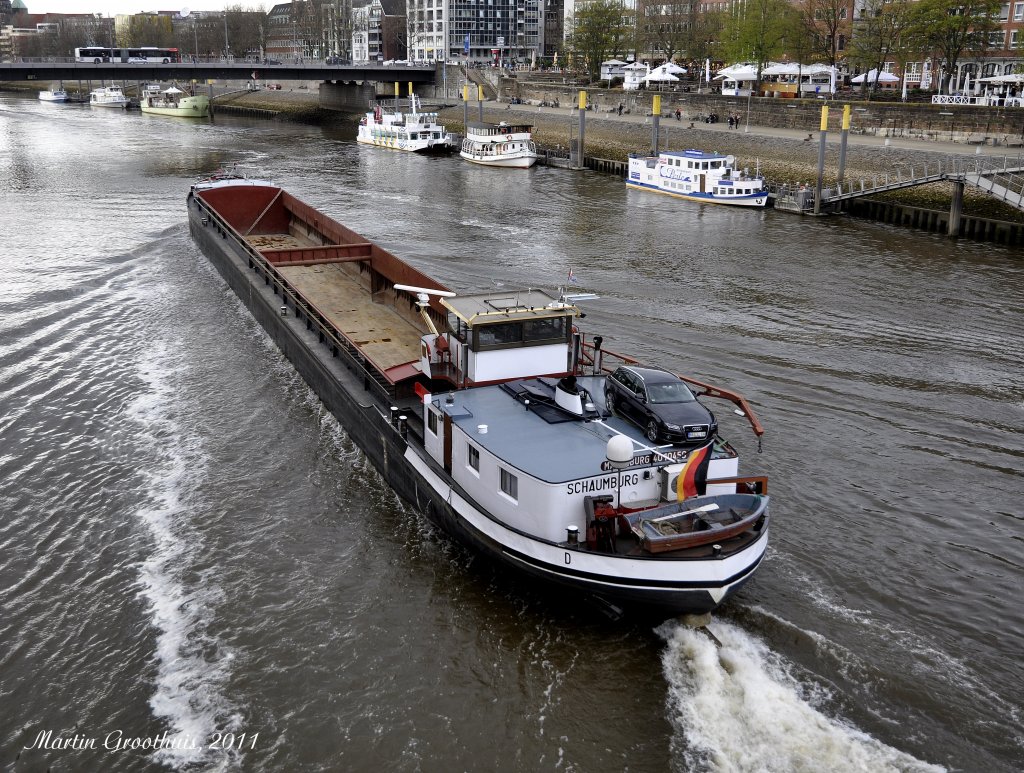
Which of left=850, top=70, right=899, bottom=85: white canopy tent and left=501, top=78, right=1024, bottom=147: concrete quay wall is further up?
left=850, top=70, right=899, bottom=85: white canopy tent

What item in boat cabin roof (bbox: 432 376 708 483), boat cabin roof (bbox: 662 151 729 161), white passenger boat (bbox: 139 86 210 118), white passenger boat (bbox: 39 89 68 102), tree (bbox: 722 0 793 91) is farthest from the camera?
white passenger boat (bbox: 39 89 68 102)

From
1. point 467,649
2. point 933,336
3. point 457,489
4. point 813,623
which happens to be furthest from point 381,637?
point 933,336

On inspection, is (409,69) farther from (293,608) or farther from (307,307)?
(293,608)

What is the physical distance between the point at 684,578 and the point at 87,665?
31.0 ft

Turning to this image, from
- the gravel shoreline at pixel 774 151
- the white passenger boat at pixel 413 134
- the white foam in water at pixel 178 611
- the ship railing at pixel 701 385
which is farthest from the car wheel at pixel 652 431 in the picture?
the white passenger boat at pixel 413 134

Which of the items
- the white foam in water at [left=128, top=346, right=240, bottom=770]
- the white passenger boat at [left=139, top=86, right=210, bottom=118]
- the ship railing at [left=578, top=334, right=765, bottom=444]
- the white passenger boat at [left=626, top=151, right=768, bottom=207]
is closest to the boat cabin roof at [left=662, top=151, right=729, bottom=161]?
the white passenger boat at [left=626, top=151, right=768, bottom=207]

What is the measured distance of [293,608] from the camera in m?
16.0

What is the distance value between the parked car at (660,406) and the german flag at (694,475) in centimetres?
85

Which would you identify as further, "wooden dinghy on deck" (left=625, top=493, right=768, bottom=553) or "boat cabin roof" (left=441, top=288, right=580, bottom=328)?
"boat cabin roof" (left=441, top=288, right=580, bottom=328)

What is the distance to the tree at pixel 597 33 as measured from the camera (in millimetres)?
109500

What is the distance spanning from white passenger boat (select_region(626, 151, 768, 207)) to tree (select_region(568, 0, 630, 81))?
175 feet

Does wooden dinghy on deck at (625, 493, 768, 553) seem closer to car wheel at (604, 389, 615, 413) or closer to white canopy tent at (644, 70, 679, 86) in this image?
car wheel at (604, 389, 615, 413)

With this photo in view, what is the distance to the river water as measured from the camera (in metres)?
13.2

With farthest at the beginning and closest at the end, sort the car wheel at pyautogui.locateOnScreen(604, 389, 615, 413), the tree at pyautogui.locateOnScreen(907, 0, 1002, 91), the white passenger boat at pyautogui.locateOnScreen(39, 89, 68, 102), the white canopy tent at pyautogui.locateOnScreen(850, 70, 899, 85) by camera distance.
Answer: the white passenger boat at pyautogui.locateOnScreen(39, 89, 68, 102)
the white canopy tent at pyautogui.locateOnScreen(850, 70, 899, 85)
the tree at pyautogui.locateOnScreen(907, 0, 1002, 91)
the car wheel at pyautogui.locateOnScreen(604, 389, 615, 413)
